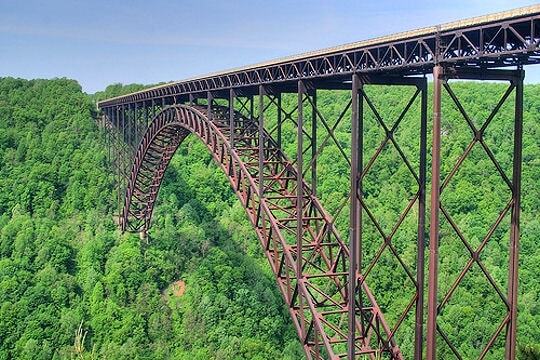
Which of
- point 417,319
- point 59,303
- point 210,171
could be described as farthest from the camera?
point 210,171

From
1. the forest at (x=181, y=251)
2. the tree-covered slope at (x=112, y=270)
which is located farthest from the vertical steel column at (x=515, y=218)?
the forest at (x=181, y=251)

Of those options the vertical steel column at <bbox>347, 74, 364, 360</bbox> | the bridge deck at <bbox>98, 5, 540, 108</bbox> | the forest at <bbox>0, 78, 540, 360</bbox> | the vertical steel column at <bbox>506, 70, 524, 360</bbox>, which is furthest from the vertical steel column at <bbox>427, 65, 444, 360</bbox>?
the forest at <bbox>0, 78, 540, 360</bbox>

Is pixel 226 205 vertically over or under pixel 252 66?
under

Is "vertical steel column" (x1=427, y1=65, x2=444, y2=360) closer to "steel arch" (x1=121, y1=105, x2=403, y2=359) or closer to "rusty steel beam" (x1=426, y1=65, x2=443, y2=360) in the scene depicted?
"rusty steel beam" (x1=426, y1=65, x2=443, y2=360)

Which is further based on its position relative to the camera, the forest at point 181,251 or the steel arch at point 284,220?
the forest at point 181,251

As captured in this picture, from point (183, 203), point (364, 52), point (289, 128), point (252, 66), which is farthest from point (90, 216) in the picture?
point (364, 52)

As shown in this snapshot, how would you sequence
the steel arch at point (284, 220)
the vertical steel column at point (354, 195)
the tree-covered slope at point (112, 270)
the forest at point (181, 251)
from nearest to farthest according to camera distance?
the vertical steel column at point (354, 195), the steel arch at point (284, 220), the tree-covered slope at point (112, 270), the forest at point (181, 251)

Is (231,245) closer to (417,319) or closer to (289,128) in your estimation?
(289,128)

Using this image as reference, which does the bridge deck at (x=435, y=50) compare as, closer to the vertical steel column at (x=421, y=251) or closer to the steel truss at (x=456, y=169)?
Result: the steel truss at (x=456, y=169)
